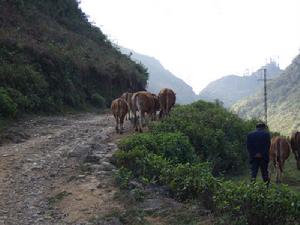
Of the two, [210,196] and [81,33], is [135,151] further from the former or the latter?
[81,33]

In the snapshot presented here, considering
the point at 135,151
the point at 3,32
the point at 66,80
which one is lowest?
the point at 135,151

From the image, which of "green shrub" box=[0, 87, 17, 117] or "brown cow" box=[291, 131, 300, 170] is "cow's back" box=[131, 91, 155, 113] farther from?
"brown cow" box=[291, 131, 300, 170]

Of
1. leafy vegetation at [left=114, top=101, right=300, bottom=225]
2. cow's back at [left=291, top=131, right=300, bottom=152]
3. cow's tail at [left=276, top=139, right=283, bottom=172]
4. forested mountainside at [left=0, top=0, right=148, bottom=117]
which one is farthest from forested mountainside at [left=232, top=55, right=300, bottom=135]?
cow's tail at [left=276, top=139, right=283, bottom=172]

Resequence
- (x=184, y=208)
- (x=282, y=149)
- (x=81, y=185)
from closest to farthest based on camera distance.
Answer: (x=184, y=208)
(x=81, y=185)
(x=282, y=149)

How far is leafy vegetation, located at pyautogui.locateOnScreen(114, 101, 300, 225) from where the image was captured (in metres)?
8.05

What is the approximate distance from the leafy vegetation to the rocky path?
26.7 inches

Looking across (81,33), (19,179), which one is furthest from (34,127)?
(81,33)

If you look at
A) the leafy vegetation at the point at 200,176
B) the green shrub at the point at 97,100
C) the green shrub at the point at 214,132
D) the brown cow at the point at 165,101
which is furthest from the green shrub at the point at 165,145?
the green shrub at the point at 97,100

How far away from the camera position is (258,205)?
26.4 feet

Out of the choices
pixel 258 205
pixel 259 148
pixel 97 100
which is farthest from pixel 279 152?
pixel 97 100

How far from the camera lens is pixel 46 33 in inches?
1169

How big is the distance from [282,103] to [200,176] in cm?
10329

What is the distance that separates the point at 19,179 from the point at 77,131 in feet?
20.1

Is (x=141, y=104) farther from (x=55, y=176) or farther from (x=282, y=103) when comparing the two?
(x=282, y=103)
